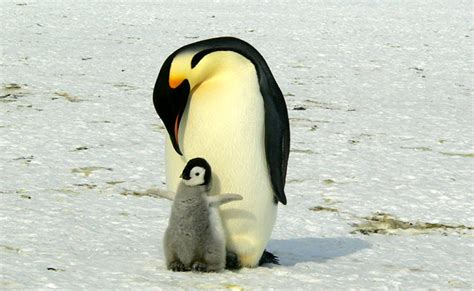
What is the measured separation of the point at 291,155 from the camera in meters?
6.51

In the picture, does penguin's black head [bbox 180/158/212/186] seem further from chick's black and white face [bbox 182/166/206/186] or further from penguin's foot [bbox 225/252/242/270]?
penguin's foot [bbox 225/252/242/270]

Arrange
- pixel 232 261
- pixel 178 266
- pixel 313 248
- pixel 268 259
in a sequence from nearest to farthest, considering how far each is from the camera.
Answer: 1. pixel 178 266
2. pixel 232 261
3. pixel 268 259
4. pixel 313 248

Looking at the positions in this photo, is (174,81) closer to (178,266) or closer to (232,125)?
(232,125)

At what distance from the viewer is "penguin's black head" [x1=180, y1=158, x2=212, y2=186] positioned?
3.51 meters

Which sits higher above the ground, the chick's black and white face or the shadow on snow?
the chick's black and white face

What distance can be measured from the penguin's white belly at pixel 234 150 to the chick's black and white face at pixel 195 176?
18 cm

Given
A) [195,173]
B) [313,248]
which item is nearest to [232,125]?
[195,173]

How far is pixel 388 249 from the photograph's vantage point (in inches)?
173

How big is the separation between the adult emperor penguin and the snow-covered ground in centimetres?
25

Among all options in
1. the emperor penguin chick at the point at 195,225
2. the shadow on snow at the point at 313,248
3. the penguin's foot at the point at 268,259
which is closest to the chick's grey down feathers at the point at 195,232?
the emperor penguin chick at the point at 195,225

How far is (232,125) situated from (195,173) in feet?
0.88

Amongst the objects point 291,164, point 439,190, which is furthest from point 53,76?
point 439,190

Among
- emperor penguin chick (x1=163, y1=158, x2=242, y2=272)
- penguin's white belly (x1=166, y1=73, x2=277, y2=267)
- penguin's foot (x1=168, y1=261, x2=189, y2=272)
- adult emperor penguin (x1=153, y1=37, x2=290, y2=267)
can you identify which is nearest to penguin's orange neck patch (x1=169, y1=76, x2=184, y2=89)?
adult emperor penguin (x1=153, y1=37, x2=290, y2=267)

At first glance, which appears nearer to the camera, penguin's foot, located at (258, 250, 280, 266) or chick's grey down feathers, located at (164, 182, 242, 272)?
chick's grey down feathers, located at (164, 182, 242, 272)
